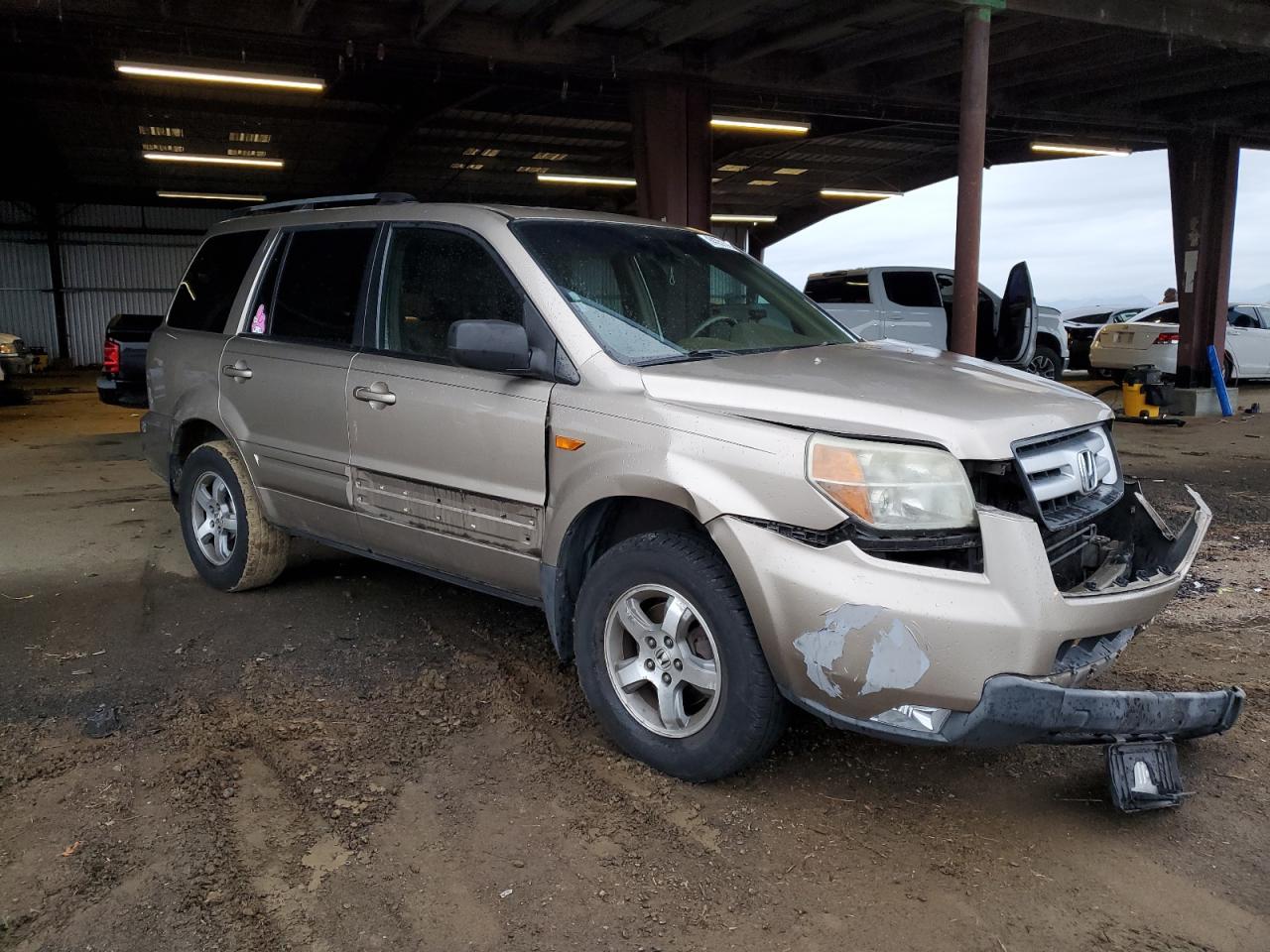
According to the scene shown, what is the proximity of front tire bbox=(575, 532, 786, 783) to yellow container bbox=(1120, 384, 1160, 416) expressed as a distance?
38.6 ft

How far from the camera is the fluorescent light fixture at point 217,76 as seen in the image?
11.8 metres

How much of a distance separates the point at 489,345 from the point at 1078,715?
6.76ft

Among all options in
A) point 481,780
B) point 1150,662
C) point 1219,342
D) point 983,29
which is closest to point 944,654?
point 481,780

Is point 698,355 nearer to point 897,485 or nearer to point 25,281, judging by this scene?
point 897,485

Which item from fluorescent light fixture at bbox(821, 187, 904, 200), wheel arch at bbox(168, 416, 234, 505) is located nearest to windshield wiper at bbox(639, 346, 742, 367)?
wheel arch at bbox(168, 416, 234, 505)

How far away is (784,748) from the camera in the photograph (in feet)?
11.2

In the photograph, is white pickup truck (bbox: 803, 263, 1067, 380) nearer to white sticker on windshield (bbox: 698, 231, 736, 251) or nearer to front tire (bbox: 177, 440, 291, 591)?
white sticker on windshield (bbox: 698, 231, 736, 251)

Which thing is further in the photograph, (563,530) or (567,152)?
(567,152)

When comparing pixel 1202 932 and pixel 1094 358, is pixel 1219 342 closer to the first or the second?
pixel 1094 358

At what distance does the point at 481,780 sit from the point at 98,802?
1.16 m

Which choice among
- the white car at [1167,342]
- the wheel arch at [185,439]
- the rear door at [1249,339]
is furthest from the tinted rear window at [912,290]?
the wheel arch at [185,439]

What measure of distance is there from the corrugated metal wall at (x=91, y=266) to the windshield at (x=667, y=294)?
26.5 metres

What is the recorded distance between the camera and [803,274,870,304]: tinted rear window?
14516mm

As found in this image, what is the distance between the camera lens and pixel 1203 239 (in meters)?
15.0
